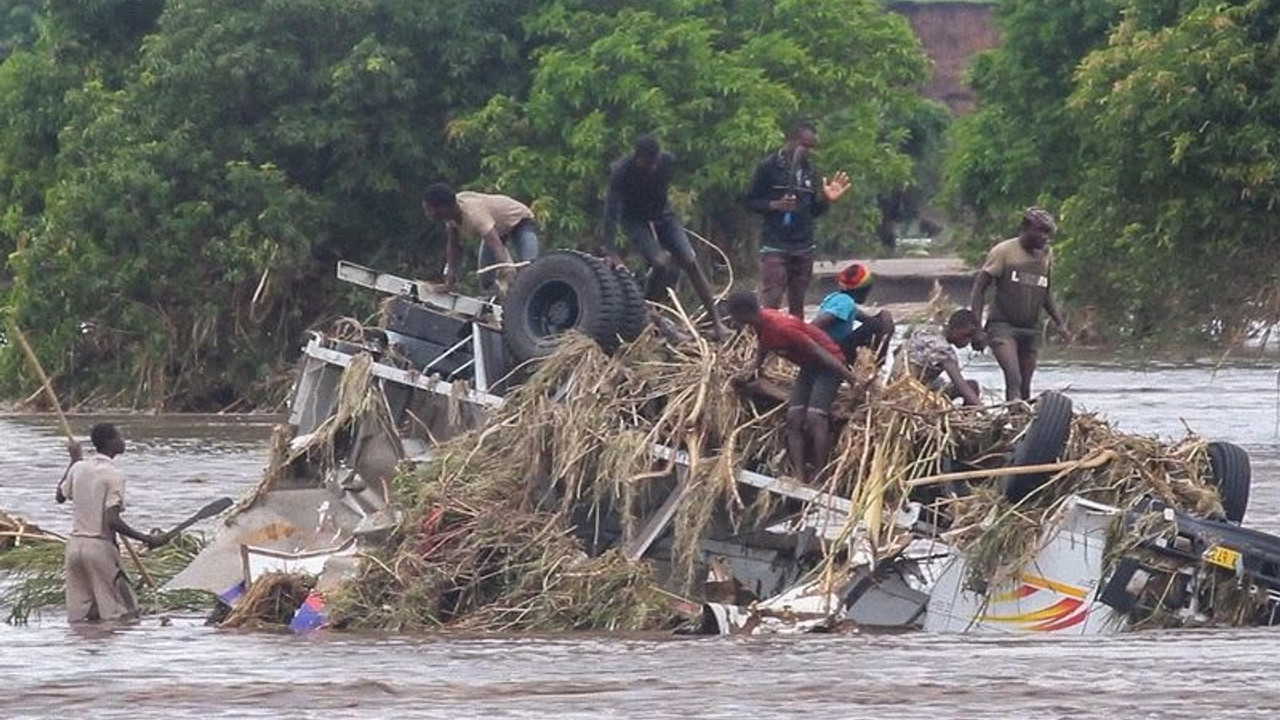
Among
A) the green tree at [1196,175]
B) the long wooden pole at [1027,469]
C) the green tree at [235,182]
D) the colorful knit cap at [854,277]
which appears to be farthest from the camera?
the green tree at [235,182]

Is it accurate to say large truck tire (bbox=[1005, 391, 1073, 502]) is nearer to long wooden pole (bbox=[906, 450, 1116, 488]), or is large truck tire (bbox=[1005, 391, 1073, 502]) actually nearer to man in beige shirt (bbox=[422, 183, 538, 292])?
long wooden pole (bbox=[906, 450, 1116, 488])

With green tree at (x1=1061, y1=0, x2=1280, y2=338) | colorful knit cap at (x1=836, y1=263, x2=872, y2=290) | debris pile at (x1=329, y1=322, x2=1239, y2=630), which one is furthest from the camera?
green tree at (x1=1061, y1=0, x2=1280, y2=338)

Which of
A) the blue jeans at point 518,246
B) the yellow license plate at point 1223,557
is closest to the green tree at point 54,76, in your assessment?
the blue jeans at point 518,246

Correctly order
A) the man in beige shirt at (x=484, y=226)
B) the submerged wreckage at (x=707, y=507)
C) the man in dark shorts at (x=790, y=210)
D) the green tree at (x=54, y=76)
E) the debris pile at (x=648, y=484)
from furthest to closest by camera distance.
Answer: the green tree at (x=54, y=76), the man in dark shorts at (x=790, y=210), the man in beige shirt at (x=484, y=226), the debris pile at (x=648, y=484), the submerged wreckage at (x=707, y=507)

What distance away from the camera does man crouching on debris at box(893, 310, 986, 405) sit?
47.9 feet

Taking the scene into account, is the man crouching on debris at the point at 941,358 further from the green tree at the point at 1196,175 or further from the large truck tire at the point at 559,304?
the green tree at the point at 1196,175

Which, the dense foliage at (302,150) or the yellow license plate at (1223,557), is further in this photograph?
the dense foliage at (302,150)

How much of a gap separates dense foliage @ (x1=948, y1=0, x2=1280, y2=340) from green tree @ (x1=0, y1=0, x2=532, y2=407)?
7989mm

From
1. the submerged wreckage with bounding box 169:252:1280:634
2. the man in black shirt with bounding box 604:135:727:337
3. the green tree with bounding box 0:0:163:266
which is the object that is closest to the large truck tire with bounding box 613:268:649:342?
the submerged wreckage with bounding box 169:252:1280:634

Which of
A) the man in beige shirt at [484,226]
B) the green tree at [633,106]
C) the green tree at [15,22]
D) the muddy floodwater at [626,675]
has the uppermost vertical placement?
the green tree at [15,22]

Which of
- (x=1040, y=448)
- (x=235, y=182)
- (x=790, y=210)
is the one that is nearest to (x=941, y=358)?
(x=1040, y=448)

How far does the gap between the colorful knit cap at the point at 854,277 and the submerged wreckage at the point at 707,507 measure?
84 cm

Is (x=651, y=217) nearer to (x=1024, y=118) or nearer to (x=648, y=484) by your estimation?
(x=648, y=484)

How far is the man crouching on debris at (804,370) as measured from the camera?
45.8 ft
